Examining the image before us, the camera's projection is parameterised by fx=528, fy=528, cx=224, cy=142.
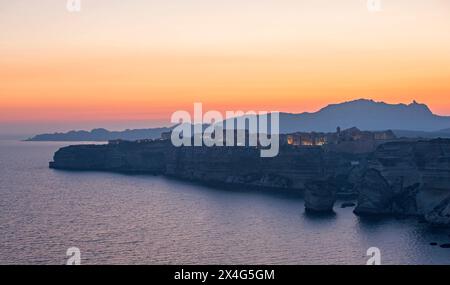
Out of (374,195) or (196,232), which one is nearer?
(196,232)

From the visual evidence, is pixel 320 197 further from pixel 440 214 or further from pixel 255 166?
pixel 255 166

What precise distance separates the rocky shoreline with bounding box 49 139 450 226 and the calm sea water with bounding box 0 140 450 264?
170 inches

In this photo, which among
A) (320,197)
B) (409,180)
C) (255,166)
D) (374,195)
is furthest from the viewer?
(255,166)

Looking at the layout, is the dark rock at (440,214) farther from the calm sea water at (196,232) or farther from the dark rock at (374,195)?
the dark rock at (374,195)

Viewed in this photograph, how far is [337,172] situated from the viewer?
13900 centimetres

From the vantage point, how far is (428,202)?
84.6 meters

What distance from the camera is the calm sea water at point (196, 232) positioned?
6122cm

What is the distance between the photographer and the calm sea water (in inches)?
2410

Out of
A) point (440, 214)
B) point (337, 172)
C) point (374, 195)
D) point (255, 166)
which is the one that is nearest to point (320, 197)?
point (374, 195)

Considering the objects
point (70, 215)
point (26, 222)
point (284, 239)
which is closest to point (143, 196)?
point (70, 215)

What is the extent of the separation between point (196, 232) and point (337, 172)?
2789 inches

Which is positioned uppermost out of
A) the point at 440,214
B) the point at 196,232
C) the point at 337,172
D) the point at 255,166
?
the point at 255,166

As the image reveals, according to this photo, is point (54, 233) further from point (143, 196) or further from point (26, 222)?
point (143, 196)
